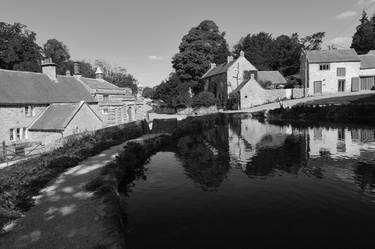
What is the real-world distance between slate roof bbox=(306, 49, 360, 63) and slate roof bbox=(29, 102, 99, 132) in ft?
136

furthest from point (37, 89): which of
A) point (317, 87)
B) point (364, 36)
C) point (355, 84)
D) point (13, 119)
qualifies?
point (364, 36)

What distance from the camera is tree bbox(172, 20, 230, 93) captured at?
72062mm

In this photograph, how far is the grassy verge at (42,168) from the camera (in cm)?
1184

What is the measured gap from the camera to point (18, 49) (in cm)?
6450

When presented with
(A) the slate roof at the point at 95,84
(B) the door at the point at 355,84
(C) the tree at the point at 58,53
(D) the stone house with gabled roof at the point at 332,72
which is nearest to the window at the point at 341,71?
(D) the stone house with gabled roof at the point at 332,72

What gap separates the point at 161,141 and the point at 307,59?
3787 centimetres

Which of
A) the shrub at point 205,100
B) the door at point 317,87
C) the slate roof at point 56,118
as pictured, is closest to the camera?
the slate roof at point 56,118

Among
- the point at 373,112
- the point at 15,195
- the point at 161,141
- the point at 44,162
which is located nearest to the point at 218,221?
the point at 15,195

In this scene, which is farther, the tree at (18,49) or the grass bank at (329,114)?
the tree at (18,49)

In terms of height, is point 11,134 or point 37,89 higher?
point 37,89

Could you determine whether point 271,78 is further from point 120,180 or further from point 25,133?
point 120,180

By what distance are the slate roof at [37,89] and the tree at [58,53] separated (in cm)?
4160

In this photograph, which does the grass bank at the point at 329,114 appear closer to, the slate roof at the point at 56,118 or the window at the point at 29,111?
the slate roof at the point at 56,118

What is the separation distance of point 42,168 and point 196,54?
58640 mm
